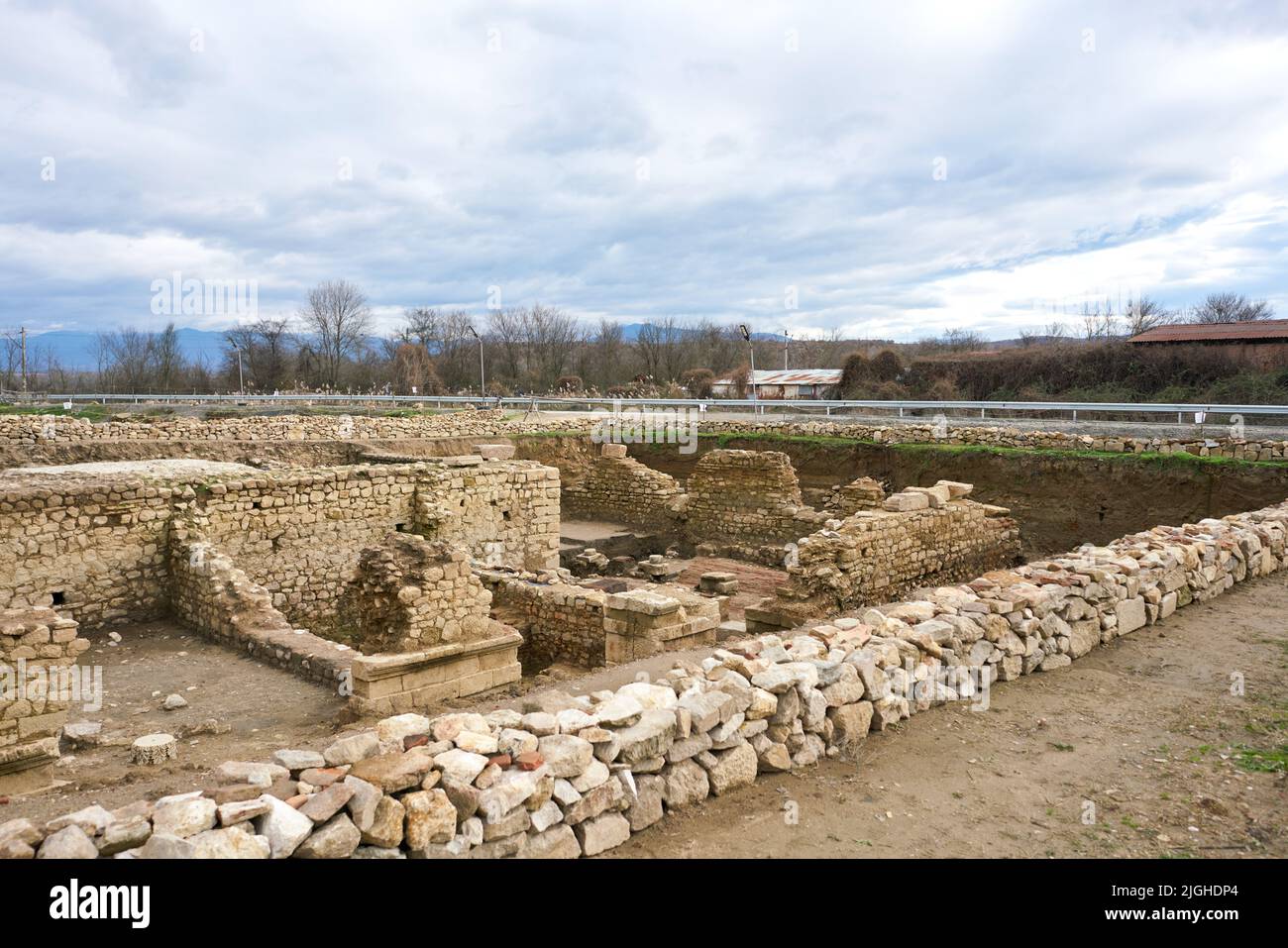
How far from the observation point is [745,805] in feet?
15.1

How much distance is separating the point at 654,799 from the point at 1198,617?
7085 mm

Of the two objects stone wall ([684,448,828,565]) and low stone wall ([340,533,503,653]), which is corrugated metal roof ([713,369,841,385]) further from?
low stone wall ([340,533,503,653])

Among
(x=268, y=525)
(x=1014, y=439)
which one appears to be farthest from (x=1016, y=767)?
(x=1014, y=439)

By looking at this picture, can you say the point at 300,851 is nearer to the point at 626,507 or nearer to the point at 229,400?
the point at 626,507

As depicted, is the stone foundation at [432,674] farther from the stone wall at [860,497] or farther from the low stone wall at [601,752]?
the stone wall at [860,497]

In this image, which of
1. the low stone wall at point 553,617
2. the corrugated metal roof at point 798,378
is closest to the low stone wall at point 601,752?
the low stone wall at point 553,617

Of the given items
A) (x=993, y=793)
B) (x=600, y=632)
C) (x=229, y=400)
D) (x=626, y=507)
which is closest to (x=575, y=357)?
(x=229, y=400)

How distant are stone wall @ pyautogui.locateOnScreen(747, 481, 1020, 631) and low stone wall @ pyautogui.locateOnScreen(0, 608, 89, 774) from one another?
26.8 feet

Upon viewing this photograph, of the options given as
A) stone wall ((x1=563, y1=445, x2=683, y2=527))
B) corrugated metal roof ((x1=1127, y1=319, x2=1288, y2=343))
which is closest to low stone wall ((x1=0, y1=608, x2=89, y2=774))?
stone wall ((x1=563, y1=445, x2=683, y2=527))

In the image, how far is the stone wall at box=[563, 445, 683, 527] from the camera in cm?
2111

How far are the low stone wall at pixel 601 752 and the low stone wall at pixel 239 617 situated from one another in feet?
15.3

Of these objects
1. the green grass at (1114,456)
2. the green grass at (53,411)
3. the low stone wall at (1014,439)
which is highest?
the green grass at (53,411)

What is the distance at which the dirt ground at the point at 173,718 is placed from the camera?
593 cm

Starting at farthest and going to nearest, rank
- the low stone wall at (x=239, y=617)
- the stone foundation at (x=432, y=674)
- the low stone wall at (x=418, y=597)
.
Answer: the low stone wall at (x=239, y=617), the low stone wall at (x=418, y=597), the stone foundation at (x=432, y=674)
